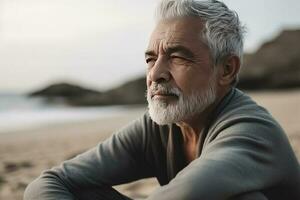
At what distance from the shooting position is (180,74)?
2135mm

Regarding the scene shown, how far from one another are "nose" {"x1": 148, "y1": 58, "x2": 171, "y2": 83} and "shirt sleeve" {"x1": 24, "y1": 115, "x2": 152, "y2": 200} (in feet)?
1.26

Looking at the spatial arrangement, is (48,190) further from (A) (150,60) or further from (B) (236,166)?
(B) (236,166)

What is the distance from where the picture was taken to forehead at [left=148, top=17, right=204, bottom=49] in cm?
213

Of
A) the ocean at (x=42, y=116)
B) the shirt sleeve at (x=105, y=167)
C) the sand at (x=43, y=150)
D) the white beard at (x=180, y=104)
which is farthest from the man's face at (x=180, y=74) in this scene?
the ocean at (x=42, y=116)

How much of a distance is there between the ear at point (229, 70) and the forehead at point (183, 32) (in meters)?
0.17

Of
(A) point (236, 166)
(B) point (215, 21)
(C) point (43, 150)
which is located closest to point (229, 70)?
(B) point (215, 21)

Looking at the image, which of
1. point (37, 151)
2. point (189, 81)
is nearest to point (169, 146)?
point (189, 81)

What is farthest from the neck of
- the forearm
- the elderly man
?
the forearm

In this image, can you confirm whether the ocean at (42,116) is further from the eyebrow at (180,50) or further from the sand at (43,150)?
the eyebrow at (180,50)

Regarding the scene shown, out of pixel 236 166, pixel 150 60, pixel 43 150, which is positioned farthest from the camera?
pixel 43 150

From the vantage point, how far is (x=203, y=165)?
5.71 feet

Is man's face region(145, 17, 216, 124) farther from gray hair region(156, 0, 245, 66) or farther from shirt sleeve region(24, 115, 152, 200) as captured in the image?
shirt sleeve region(24, 115, 152, 200)

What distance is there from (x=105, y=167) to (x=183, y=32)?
0.74m

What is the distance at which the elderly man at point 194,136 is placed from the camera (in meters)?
1.78
